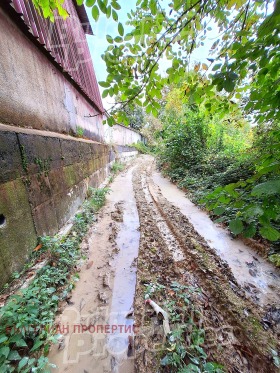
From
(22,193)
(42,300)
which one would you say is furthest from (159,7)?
(42,300)

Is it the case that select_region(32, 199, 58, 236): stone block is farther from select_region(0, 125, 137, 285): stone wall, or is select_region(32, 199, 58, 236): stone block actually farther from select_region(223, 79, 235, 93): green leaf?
select_region(223, 79, 235, 93): green leaf

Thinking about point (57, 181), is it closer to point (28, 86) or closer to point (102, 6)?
point (28, 86)

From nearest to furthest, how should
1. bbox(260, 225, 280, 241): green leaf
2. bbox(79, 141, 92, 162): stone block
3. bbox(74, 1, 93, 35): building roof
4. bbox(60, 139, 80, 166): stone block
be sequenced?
bbox(260, 225, 280, 241): green leaf → bbox(60, 139, 80, 166): stone block → bbox(79, 141, 92, 162): stone block → bbox(74, 1, 93, 35): building roof

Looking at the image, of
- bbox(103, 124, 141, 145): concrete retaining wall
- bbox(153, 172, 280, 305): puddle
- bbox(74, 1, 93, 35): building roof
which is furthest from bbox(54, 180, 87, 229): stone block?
bbox(103, 124, 141, 145): concrete retaining wall

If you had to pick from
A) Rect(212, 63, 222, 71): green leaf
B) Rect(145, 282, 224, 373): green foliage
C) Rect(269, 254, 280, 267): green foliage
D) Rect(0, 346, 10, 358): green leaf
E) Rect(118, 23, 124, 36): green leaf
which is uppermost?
Rect(118, 23, 124, 36): green leaf

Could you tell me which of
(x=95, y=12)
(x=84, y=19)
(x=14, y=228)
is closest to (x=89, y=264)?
(x=14, y=228)

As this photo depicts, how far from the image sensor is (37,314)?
1.68m

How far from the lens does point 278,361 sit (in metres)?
1.50

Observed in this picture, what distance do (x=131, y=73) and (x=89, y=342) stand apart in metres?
2.52

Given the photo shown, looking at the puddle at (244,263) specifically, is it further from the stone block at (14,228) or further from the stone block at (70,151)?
the stone block at (70,151)

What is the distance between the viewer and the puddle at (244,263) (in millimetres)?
2297

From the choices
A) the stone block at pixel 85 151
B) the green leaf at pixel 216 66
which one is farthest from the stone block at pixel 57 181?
the green leaf at pixel 216 66

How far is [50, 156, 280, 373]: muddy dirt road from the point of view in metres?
1.54

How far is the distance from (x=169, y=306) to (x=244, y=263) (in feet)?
5.56
